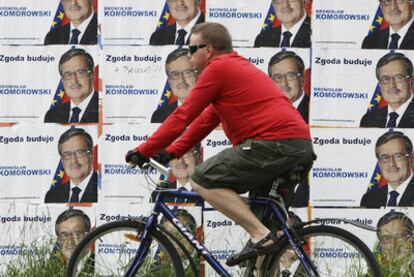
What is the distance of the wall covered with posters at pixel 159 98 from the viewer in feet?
19.4

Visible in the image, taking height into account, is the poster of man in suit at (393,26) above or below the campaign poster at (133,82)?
above

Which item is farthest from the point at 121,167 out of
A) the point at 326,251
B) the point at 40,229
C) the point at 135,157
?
the point at 326,251

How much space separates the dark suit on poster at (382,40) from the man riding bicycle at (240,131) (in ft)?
5.01

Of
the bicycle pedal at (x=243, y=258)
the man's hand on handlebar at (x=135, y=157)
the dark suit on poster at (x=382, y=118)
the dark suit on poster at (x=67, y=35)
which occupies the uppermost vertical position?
the dark suit on poster at (x=67, y=35)

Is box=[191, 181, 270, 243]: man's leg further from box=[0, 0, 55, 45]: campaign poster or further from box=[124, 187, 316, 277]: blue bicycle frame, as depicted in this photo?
box=[0, 0, 55, 45]: campaign poster

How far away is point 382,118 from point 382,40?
2.06 feet

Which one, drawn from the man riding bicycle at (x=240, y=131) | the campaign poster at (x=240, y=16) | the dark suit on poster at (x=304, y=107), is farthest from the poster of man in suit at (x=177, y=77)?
the man riding bicycle at (x=240, y=131)

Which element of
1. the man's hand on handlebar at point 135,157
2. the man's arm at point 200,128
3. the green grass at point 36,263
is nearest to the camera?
the man's hand on handlebar at point 135,157

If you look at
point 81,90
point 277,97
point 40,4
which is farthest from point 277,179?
point 40,4

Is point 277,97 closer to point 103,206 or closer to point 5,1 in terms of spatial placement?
point 103,206

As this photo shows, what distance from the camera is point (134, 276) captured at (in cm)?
489

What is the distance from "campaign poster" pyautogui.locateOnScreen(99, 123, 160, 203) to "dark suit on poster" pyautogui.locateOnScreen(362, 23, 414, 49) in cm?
186

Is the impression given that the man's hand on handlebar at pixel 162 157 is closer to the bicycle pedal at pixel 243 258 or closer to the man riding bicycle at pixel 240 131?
the man riding bicycle at pixel 240 131

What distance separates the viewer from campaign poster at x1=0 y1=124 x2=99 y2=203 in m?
5.93
